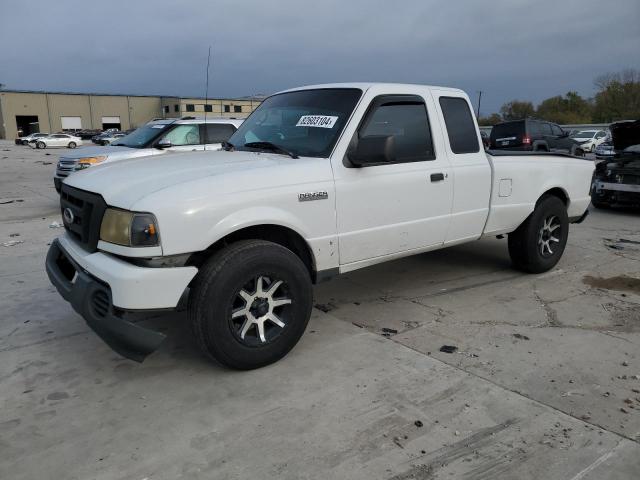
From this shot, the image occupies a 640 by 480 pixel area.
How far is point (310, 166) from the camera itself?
369cm

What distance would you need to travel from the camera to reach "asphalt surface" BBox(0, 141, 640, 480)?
262cm

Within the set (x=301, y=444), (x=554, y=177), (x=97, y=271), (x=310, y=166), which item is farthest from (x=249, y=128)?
(x=554, y=177)

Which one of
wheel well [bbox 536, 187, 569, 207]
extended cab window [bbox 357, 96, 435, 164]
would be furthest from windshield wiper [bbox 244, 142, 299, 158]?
wheel well [bbox 536, 187, 569, 207]

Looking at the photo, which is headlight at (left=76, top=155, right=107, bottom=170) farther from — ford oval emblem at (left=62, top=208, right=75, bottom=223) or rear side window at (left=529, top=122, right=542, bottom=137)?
rear side window at (left=529, top=122, right=542, bottom=137)

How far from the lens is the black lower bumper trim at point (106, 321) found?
3.07 meters

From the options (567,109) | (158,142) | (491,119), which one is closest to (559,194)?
(158,142)

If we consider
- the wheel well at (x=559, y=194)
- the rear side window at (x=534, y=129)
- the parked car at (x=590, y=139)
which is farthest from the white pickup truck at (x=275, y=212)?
the parked car at (x=590, y=139)

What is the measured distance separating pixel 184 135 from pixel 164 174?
23.6ft

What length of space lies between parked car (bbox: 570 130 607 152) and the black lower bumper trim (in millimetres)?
29865

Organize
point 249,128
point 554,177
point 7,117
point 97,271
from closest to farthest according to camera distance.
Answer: point 97,271 → point 249,128 → point 554,177 → point 7,117

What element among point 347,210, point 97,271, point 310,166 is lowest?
point 97,271

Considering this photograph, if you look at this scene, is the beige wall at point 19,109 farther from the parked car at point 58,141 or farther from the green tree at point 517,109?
the green tree at point 517,109

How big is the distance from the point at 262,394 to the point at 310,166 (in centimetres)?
159

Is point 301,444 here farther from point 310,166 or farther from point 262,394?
point 310,166
